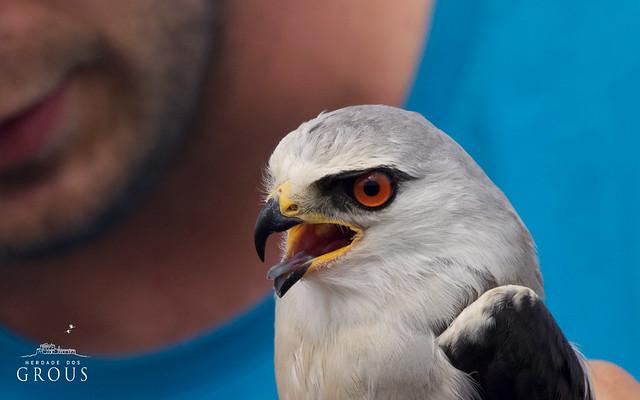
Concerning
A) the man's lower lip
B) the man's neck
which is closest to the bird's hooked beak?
the man's neck

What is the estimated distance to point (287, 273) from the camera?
3.00 ft

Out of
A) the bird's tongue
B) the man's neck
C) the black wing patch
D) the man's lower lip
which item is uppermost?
the man's lower lip

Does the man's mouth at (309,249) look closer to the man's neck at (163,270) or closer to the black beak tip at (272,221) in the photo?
the black beak tip at (272,221)

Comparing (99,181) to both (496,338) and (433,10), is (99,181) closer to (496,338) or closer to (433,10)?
(433,10)

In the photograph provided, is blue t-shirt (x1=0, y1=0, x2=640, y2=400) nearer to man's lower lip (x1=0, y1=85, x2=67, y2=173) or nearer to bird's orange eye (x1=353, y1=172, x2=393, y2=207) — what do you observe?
man's lower lip (x1=0, y1=85, x2=67, y2=173)

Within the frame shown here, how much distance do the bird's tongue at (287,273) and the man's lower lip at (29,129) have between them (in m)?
1.12

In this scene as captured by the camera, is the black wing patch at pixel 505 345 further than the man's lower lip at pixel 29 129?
No

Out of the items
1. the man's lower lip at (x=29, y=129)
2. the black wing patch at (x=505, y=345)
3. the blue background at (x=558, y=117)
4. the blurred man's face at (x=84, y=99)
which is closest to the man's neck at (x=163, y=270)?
the blurred man's face at (x=84, y=99)

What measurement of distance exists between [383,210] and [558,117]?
1.15m

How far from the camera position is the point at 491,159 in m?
1.88

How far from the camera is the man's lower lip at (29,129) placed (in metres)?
1.74

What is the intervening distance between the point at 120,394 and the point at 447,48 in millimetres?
1416

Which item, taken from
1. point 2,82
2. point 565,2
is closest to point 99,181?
point 2,82

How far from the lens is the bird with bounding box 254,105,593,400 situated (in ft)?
3.00
